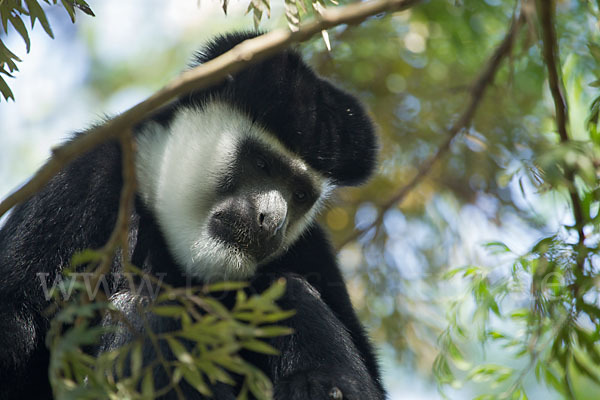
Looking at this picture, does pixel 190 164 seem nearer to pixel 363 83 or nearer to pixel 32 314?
pixel 32 314

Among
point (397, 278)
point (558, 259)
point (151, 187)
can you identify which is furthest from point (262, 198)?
point (397, 278)

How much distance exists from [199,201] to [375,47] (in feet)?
9.14

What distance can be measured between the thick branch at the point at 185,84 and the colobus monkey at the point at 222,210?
123cm

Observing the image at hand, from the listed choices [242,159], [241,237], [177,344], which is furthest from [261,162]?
[177,344]

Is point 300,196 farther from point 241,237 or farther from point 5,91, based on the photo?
point 5,91

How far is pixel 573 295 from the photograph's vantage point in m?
2.21

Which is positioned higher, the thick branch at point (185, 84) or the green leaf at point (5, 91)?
the thick branch at point (185, 84)

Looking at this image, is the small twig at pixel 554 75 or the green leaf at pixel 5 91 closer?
the small twig at pixel 554 75

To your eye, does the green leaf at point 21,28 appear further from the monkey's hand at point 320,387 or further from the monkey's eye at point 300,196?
the monkey's hand at point 320,387

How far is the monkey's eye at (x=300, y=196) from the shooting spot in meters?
3.18

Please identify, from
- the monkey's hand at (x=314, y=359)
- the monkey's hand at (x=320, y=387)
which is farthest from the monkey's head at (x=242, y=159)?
the monkey's hand at (x=320, y=387)

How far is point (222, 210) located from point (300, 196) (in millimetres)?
465

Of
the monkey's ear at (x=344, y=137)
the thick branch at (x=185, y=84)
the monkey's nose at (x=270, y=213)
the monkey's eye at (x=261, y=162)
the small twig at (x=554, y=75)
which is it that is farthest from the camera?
the monkey's ear at (x=344, y=137)

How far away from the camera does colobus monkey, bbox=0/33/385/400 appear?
8.59 feet
